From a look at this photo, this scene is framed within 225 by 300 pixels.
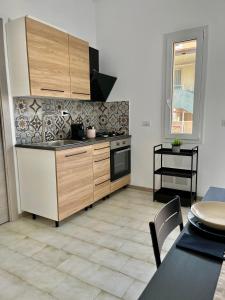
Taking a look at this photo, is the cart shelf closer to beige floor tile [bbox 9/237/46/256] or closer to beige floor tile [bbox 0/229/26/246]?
beige floor tile [bbox 9/237/46/256]

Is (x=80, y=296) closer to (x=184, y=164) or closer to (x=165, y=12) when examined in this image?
(x=184, y=164)

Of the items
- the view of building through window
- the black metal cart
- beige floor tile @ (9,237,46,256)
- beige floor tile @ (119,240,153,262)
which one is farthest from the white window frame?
beige floor tile @ (9,237,46,256)

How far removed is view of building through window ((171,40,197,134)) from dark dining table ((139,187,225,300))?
2558mm

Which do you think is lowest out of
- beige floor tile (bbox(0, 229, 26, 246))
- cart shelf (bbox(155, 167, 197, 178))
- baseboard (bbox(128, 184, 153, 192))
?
Answer: beige floor tile (bbox(0, 229, 26, 246))

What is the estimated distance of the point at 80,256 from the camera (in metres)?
1.96

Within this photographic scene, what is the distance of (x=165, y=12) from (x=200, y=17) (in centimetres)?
50

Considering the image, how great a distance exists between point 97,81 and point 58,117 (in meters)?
0.76

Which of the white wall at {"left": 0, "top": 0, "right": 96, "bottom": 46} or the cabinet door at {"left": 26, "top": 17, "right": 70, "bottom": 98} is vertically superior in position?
the white wall at {"left": 0, "top": 0, "right": 96, "bottom": 46}

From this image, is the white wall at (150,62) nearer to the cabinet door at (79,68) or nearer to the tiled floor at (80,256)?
the cabinet door at (79,68)

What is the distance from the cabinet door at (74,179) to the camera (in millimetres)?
2389

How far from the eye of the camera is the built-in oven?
3.25 metres

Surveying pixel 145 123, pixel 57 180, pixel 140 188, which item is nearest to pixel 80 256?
pixel 57 180

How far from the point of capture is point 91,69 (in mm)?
3256

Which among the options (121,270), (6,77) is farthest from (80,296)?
(6,77)
